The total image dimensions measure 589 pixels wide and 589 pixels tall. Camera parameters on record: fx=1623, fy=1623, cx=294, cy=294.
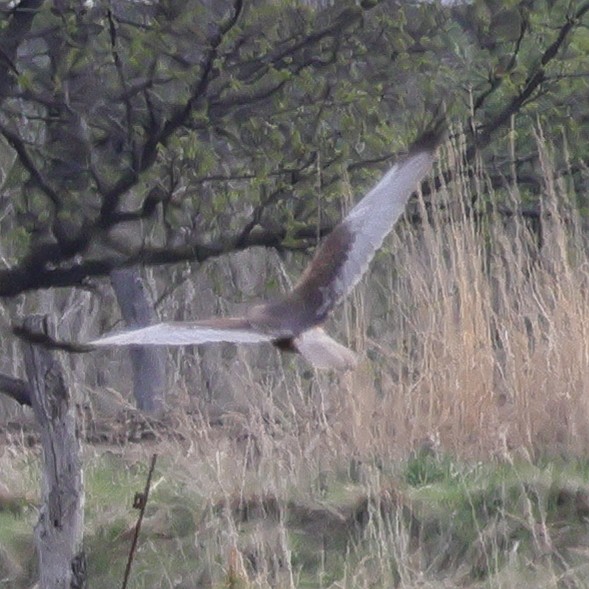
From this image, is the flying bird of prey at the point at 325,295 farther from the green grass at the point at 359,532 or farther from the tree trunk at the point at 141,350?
the tree trunk at the point at 141,350

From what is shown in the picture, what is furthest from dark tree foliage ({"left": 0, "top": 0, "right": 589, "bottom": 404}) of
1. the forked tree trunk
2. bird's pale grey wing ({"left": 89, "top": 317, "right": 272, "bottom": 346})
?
bird's pale grey wing ({"left": 89, "top": 317, "right": 272, "bottom": 346})

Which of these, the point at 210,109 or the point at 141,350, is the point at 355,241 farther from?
the point at 141,350

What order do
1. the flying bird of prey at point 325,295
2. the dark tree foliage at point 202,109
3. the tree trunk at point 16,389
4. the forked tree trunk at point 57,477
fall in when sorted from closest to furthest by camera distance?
the flying bird of prey at point 325,295, the forked tree trunk at point 57,477, the tree trunk at point 16,389, the dark tree foliage at point 202,109

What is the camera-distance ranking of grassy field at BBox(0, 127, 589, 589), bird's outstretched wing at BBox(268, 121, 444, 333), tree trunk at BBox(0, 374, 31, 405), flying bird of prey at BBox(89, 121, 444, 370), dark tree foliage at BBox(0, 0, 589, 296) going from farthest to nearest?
dark tree foliage at BBox(0, 0, 589, 296)
grassy field at BBox(0, 127, 589, 589)
bird's outstretched wing at BBox(268, 121, 444, 333)
tree trunk at BBox(0, 374, 31, 405)
flying bird of prey at BBox(89, 121, 444, 370)

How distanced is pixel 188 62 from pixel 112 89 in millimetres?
318

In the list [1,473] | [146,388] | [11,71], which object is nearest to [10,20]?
[11,71]

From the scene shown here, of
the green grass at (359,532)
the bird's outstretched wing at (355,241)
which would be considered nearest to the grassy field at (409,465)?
the green grass at (359,532)

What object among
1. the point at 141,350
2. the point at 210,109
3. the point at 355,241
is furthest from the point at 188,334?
the point at 141,350

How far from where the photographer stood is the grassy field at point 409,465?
5.48 m

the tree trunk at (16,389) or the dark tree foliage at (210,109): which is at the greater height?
the dark tree foliage at (210,109)

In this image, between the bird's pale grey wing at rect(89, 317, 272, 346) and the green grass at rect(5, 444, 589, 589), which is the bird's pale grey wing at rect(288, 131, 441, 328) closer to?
the bird's pale grey wing at rect(89, 317, 272, 346)

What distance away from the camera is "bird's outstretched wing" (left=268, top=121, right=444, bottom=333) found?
5266 millimetres

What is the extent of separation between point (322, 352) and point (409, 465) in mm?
1236

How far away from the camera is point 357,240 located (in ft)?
18.3
